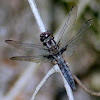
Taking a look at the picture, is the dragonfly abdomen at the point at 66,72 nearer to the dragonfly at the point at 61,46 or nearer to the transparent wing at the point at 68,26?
the dragonfly at the point at 61,46

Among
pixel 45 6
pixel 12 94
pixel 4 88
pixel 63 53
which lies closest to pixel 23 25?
pixel 45 6

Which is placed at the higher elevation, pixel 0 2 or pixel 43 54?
pixel 0 2

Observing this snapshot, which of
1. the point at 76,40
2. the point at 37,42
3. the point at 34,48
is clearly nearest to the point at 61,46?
the point at 76,40

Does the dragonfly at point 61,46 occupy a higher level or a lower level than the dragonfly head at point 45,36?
lower

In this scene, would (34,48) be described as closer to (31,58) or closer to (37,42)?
(31,58)

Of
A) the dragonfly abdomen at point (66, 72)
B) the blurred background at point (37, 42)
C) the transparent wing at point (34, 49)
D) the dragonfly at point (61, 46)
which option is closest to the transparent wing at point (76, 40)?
the dragonfly at point (61, 46)

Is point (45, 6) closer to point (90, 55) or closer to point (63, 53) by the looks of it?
point (90, 55)
